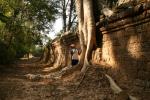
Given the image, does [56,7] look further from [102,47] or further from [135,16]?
[135,16]

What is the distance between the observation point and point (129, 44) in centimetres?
789

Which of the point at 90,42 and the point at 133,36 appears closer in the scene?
the point at 133,36

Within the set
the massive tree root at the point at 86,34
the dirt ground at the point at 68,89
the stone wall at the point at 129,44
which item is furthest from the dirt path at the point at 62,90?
the massive tree root at the point at 86,34

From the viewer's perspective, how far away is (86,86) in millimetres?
8391

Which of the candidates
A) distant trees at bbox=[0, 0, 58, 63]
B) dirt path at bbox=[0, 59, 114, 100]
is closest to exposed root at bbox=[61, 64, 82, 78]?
dirt path at bbox=[0, 59, 114, 100]

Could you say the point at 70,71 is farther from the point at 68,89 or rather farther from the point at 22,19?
the point at 22,19

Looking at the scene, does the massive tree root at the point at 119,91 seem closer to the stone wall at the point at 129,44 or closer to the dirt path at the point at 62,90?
the dirt path at the point at 62,90

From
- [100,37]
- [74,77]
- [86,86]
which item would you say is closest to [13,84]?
[74,77]

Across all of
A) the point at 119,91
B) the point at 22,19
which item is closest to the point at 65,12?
the point at 22,19

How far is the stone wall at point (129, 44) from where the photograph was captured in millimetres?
7000

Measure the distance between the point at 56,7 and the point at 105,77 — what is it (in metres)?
21.3

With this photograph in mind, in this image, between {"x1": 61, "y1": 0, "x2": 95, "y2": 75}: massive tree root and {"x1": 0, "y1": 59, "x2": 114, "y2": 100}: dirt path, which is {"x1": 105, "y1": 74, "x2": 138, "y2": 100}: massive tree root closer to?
{"x1": 0, "y1": 59, "x2": 114, "y2": 100}: dirt path

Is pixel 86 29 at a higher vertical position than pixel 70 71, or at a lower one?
higher

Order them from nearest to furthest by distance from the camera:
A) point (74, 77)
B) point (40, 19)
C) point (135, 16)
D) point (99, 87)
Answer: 1. point (135, 16)
2. point (99, 87)
3. point (74, 77)
4. point (40, 19)
